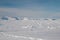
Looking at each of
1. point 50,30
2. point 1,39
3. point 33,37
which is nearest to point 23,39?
point 33,37

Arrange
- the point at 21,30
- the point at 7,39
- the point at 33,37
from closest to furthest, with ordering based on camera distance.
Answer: the point at 7,39 → the point at 33,37 → the point at 21,30

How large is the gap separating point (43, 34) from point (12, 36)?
1.43 feet

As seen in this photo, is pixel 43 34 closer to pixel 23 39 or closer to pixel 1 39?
pixel 23 39

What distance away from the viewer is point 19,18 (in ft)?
6.58

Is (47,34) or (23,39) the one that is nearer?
(23,39)

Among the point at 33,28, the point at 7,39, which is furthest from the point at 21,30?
the point at 7,39

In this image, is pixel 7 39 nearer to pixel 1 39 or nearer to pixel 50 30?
pixel 1 39

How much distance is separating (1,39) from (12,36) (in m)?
0.17

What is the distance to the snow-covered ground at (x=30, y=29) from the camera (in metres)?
1.93

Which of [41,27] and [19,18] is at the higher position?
[19,18]

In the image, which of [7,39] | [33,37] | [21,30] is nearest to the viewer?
[7,39]

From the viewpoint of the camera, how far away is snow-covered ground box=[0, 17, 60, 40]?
6.34ft

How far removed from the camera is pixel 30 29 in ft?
6.61

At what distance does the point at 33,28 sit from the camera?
203 cm
